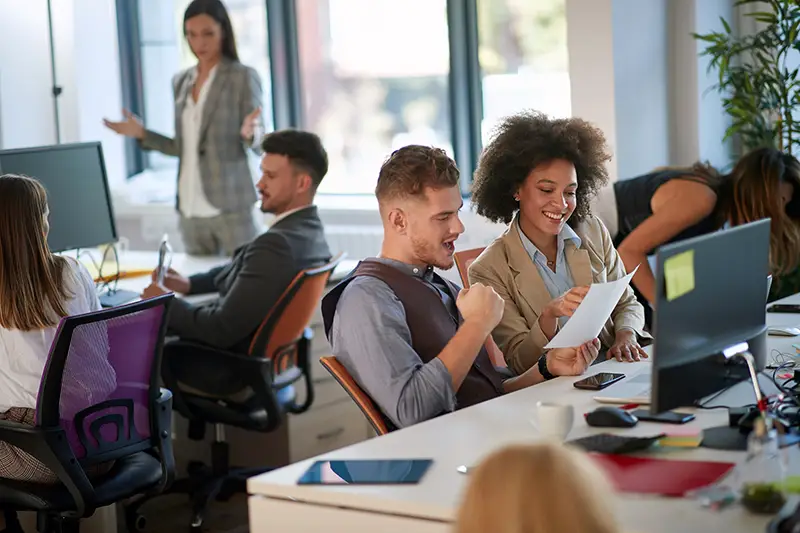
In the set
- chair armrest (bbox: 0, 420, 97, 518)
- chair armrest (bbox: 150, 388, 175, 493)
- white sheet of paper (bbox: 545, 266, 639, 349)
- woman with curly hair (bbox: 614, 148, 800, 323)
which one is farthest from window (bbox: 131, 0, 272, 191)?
white sheet of paper (bbox: 545, 266, 639, 349)

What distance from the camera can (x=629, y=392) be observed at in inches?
95.8

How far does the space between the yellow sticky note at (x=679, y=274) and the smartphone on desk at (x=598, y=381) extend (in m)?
0.57

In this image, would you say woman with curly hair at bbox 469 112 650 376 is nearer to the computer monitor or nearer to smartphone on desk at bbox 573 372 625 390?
smartphone on desk at bbox 573 372 625 390

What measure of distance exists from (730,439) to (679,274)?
1.10 feet

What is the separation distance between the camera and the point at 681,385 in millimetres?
2016

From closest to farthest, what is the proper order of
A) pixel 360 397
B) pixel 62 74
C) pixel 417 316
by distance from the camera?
pixel 360 397 → pixel 417 316 → pixel 62 74

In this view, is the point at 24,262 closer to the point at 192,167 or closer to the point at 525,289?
the point at 525,289

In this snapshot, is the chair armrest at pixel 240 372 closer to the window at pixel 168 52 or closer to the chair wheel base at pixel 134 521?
the chair wheel base at pixel 134 521

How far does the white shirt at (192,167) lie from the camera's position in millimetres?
5379

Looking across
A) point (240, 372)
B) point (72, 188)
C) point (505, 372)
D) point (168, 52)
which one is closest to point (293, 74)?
point (168, 52)

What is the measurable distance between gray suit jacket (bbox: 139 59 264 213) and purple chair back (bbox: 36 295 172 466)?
7.50 ft

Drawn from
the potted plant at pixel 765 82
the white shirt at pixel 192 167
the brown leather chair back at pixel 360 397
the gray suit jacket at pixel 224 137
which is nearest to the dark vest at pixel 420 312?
the brown leather chair back at pixel 360 397

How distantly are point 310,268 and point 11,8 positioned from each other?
10.5 ft

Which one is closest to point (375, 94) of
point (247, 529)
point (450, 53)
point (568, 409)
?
point (450, 53)
